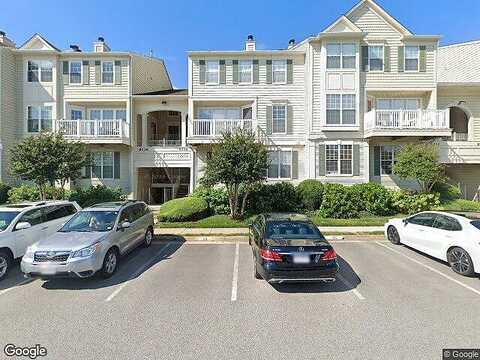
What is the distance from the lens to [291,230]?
6922mm

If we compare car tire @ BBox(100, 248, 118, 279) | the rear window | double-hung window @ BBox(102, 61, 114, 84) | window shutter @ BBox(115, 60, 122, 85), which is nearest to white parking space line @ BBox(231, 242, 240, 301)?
the rear window

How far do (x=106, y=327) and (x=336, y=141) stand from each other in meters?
16.9

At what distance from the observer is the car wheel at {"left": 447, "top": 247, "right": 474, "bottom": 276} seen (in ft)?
22.9

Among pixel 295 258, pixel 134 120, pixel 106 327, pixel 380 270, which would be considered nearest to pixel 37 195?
pixel 134 120

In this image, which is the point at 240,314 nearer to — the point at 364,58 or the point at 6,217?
the point at 6,217

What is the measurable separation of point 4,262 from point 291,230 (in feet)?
24.5

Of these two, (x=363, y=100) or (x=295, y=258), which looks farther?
(x=363, y=100)

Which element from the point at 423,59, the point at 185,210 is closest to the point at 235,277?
the point at 185,210

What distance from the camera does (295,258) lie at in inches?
235

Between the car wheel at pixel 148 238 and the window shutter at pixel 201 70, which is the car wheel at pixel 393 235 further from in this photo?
the window shutter at pixel 201 70

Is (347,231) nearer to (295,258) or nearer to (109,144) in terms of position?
(295,258)

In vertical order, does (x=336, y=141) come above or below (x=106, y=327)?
above

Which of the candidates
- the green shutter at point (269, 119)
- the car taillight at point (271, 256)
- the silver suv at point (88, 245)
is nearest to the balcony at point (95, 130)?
the green shutter at point (269, 119)

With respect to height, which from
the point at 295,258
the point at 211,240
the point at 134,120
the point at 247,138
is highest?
the point at 134,120
